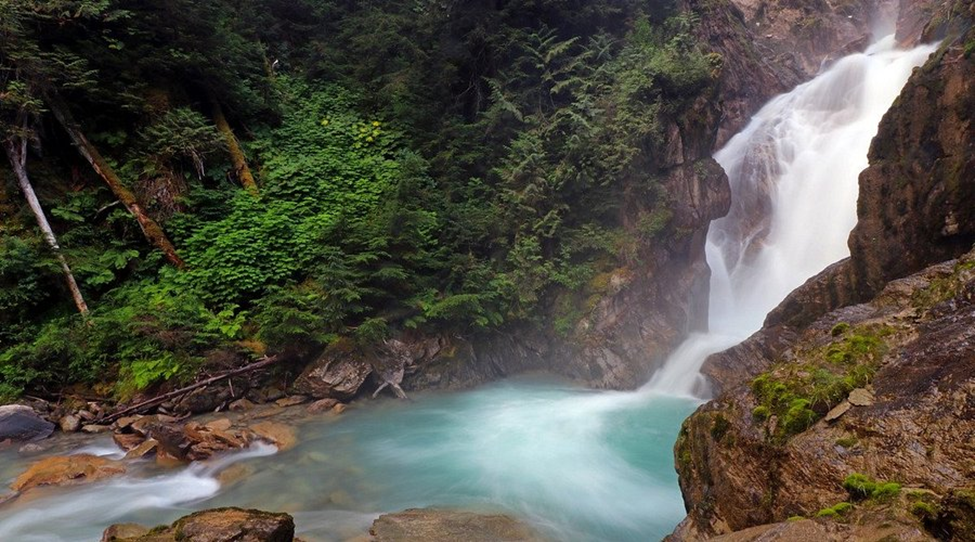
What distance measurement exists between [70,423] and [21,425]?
0.65 m

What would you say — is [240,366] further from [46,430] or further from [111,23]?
[111,23]

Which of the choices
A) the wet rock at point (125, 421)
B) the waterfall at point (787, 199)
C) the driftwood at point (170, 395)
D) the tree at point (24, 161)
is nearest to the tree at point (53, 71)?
the tree at point (24, 161)

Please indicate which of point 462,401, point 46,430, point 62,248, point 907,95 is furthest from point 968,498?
point 62,248

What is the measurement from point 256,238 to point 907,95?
12894 millimetres

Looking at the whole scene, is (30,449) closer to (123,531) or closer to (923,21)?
(123,531)

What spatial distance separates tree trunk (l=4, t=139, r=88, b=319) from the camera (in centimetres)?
958

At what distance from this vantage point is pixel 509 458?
817cm

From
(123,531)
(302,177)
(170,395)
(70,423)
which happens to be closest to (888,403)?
(123,531)

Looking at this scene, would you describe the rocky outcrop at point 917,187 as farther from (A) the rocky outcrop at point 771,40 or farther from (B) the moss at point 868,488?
(A) the rocky outcrop at point 771,40

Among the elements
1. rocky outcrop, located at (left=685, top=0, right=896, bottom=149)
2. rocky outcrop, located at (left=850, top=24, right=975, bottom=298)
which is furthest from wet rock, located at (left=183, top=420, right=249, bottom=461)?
rocky outcrop, located at (left=685, top=0, right=896, bottom=149)

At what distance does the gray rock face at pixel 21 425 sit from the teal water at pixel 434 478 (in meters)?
1.28

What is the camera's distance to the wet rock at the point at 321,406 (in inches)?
386

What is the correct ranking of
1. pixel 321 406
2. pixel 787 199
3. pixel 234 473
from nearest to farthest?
1. pixel 234 473
2. pixel 321 406
3. pixel 787 199

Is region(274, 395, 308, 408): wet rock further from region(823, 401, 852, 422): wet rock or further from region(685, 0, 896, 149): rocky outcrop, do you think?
region(685, 0, 896, 149): rocky outcrop
